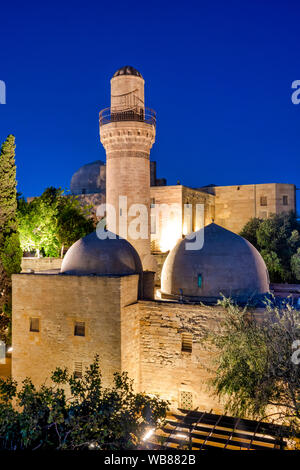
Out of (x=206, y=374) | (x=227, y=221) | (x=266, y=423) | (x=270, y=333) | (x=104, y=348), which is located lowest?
(x=266, y=423)

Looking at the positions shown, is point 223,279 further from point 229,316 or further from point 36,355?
point 36,355

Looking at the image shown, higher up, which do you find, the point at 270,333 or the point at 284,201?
the point at 284,201

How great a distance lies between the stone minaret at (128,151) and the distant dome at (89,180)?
60.9 feet

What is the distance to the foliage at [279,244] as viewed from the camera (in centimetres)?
2423

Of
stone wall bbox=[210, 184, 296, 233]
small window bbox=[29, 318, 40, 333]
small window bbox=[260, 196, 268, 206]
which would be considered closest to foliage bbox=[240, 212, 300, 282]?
stone wall bbox=[210, 184, 296, 233]

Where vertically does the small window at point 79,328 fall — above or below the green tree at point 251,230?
below

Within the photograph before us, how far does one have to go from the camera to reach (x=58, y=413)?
23.3ft

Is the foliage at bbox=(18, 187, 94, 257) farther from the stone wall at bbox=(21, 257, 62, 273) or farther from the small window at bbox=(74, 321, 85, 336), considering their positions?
the small window at bbox=(74, 321, 85, 336)

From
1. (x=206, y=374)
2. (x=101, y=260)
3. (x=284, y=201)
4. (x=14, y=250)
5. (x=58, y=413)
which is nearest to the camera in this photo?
(x=58, y=413)

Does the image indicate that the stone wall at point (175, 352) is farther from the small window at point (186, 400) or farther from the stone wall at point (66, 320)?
the stone wall at point (66, 320)

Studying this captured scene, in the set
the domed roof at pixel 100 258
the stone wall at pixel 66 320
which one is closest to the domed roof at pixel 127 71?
the domed roof at pixel 100 258

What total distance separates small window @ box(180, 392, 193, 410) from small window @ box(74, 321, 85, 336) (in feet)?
12.1

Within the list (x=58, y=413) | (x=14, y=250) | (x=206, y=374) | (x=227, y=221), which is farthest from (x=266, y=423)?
(x=227, y=221)

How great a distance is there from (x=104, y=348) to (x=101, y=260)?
2779 mm
